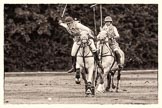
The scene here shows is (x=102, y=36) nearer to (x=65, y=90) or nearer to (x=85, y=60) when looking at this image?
(x=85, y=60)

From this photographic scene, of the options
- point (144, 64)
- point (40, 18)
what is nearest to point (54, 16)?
point (40, 18)

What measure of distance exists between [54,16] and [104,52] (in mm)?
6139

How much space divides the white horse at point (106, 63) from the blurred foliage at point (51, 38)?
4964mm

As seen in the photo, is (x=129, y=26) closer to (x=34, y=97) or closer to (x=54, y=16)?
Answer: (x=54, y=16)

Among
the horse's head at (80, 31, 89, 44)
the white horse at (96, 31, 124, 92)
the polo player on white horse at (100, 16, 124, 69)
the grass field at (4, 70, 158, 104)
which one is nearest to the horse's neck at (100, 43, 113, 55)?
the white horse at (96, 31, 124, 92)

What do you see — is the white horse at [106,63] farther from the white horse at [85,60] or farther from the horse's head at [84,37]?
the horse's head at [84,37]

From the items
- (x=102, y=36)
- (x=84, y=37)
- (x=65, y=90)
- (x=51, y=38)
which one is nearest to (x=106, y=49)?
(x=102, y=36)

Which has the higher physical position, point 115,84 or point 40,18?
point 40,18

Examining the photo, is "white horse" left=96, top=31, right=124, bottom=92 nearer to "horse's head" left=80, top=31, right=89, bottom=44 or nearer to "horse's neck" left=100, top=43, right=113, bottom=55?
"horse's neck" left=100, top=43, right=113, bottom=55

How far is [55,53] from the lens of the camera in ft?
116

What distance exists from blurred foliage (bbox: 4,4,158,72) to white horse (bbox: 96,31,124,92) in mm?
4964

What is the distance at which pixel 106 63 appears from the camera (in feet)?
95.1

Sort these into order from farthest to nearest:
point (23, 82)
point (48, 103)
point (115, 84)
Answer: point (23, 82), point (115, 84), point (48, 103)

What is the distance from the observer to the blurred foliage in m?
34.7
